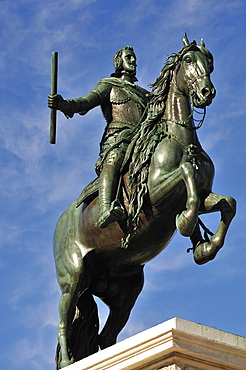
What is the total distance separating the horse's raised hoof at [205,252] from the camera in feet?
34.5

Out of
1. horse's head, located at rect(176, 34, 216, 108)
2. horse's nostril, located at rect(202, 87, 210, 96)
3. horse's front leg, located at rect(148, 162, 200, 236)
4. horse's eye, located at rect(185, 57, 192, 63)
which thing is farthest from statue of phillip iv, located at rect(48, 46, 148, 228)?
horse's nostril, located at rect(202, 87, 210, 96)

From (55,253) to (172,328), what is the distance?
3.33 m

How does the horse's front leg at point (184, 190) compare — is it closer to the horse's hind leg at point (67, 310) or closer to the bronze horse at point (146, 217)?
the bronze horse at point (146, 217)

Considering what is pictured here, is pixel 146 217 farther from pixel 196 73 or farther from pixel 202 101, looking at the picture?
Result: pixel 196 73

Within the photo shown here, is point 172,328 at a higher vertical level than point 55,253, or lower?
lower

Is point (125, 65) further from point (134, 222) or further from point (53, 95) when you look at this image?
point (134, 222)

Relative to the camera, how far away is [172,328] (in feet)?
28.5

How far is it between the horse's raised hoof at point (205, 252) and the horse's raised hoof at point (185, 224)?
48 centimetres

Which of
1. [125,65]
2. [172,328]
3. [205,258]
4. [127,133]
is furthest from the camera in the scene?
[125,65]

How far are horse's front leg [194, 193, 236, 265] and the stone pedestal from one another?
4.79 feet

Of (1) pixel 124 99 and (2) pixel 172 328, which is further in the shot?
(1) pixel 124 99

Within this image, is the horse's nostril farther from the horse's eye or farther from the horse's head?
the horse's eye

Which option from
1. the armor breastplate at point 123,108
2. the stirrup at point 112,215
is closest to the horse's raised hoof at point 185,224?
the stirrup at point 112,215

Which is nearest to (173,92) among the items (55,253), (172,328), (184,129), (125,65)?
(184,129)
